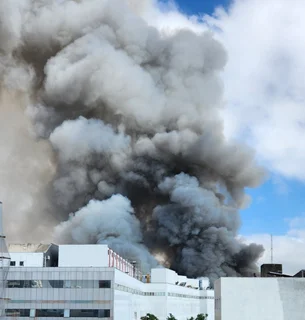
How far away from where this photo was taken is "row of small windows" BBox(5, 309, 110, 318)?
163 feet

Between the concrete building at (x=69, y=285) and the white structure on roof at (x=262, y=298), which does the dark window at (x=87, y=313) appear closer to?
the concrete building at (x=69, y=285)

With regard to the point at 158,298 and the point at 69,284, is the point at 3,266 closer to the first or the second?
the point at 69,284

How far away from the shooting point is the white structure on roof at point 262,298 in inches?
1277

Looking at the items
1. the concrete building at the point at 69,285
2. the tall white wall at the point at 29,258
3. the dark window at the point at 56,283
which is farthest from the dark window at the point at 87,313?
the tall white wall at the point at 29,258

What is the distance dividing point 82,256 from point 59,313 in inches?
251

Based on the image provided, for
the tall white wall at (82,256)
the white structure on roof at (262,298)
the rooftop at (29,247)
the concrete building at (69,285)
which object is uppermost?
the rooftop at (29,247)

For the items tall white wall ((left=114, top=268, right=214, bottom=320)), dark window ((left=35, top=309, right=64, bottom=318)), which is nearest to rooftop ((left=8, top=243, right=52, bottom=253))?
tall white wall ((left=114, top=268, right=214, bottom=320))

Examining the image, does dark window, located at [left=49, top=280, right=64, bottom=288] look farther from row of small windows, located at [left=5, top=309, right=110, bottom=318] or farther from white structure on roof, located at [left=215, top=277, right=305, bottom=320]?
white structure on roof, located at [left=215, top=277, right=305, bottom=320]

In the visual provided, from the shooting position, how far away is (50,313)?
50188mm

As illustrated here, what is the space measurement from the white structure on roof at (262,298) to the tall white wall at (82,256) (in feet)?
74.2

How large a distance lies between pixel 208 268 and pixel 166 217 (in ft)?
30.3

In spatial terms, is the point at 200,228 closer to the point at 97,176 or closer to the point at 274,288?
the point at 97,176

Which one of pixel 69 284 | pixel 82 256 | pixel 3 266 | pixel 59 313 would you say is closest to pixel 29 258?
pixel 82 256

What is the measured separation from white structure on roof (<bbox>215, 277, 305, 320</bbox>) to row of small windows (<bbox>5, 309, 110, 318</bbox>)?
59.8 feet
